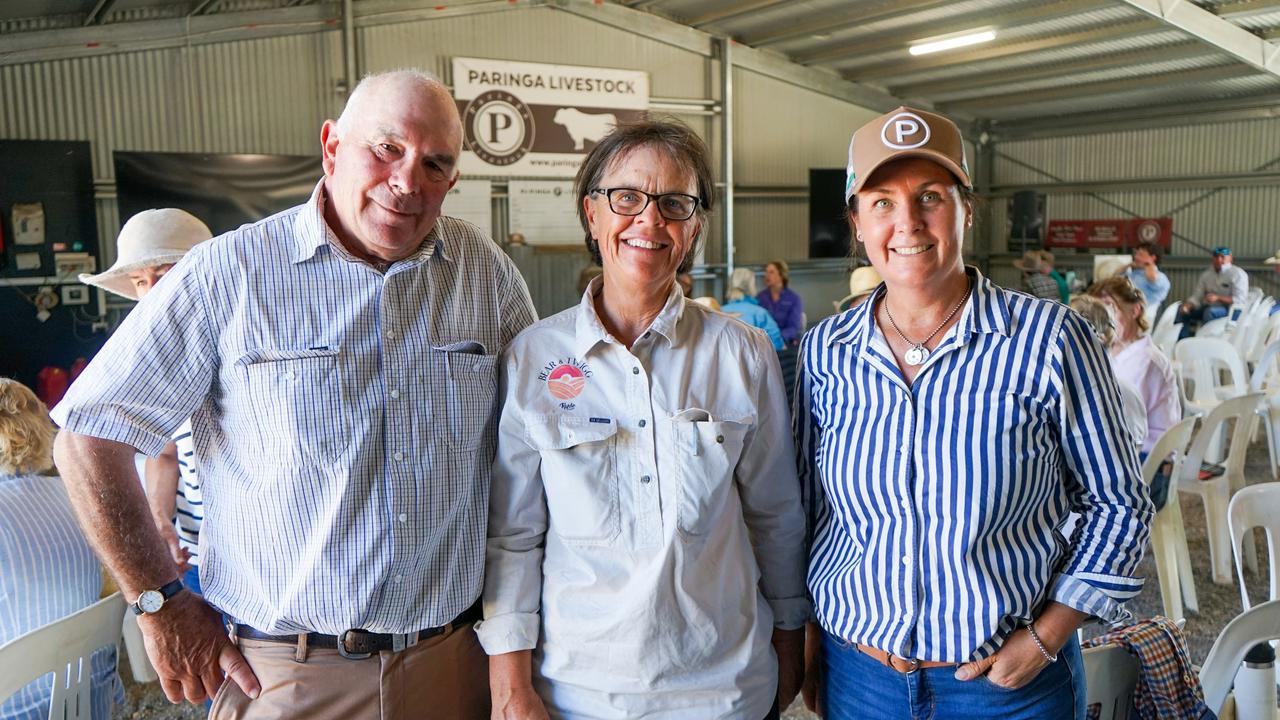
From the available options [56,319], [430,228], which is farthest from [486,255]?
[56,319]

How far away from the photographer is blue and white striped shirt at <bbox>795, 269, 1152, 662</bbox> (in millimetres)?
1453

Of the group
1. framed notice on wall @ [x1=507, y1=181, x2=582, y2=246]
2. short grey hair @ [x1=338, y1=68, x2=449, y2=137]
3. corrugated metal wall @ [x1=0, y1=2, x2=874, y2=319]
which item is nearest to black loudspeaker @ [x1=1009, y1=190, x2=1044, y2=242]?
corrugated metal wall @ [x1=0, y1=2, x2=874, y2=319]

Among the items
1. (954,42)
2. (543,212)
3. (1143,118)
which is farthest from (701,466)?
(1143,118)

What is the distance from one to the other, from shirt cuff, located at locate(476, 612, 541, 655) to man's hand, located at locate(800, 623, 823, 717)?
525mm

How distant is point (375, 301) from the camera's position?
5.32 ft

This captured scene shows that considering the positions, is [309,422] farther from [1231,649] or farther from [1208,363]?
[1208,363]

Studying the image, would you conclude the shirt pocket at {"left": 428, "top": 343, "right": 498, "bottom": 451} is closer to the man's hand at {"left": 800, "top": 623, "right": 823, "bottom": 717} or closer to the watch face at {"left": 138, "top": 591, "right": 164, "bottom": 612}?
the watch face at {"left": 138, "top": 591, "right": 164, "bottom": 612}

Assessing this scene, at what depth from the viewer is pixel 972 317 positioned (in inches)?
58.7

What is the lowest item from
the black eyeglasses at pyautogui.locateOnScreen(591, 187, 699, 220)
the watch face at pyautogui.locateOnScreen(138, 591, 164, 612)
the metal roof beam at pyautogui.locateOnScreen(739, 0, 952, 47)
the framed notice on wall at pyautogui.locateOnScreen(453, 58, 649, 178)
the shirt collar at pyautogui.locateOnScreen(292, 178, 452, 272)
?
the watch face at pyautogui.locateOnScreen(138, 591, 164, 612)

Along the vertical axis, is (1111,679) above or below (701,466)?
below

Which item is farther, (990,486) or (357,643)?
(357,643)

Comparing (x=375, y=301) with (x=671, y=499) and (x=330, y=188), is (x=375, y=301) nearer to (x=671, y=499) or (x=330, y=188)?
(x=330, y=188)

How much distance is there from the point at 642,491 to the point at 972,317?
0.61 metres

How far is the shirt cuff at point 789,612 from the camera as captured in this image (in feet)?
5.54
